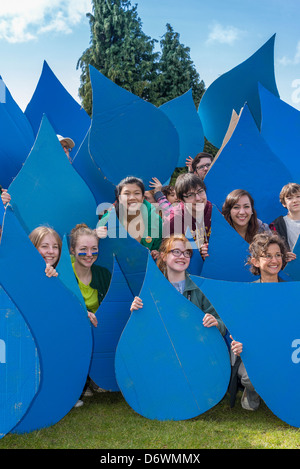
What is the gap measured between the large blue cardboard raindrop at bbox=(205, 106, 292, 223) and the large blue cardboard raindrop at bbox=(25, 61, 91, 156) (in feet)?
6.54

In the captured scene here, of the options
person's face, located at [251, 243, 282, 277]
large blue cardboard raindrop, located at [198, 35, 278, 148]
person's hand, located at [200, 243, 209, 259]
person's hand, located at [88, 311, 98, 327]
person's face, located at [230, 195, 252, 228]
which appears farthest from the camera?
large blue cardboard raindrop, located at [198, 35, 278, 148]

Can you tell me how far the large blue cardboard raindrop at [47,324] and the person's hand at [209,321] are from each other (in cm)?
74

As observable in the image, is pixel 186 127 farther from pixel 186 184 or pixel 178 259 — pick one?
pixel 178 259

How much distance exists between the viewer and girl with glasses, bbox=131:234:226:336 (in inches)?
131

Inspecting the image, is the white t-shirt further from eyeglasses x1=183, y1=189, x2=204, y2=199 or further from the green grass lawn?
the green grass lawn

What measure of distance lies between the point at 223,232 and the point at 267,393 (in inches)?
48.0

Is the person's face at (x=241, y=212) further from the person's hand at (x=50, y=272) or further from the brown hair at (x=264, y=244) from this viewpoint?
the person's hand at (x=50, y=272)

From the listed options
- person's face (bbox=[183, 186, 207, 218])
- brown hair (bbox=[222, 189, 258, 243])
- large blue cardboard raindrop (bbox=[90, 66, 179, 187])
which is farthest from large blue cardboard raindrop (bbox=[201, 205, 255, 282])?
large blue cardboard raindrop (bbox=[90, 66, 179, 187])

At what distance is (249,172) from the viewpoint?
4.54 meters

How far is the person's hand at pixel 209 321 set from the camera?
10.1 feet

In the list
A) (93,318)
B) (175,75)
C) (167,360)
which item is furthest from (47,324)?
(175,75)

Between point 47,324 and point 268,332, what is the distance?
1348mm

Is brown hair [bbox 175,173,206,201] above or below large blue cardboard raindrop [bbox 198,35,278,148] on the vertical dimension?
below

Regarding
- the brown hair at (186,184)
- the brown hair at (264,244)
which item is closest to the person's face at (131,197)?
the brown hair at (186,184)
